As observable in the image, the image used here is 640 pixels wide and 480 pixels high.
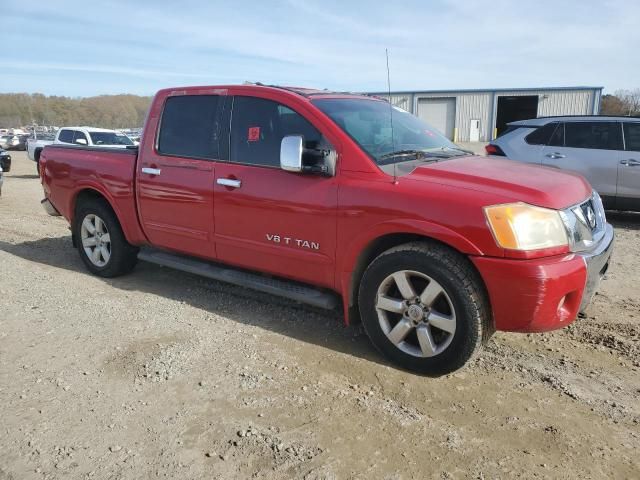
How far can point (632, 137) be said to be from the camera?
7953 millimetres

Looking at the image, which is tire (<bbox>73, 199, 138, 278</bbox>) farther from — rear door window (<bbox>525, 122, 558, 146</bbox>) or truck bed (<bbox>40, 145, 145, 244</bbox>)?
rear door window (<bbox>525, 122, 558, 146</bbox>)

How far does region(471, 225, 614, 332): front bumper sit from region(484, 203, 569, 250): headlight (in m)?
0.09

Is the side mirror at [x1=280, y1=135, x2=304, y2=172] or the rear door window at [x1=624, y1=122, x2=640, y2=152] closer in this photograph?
the side mirror at [x1=280, y1=135, x2=304, y2=172]

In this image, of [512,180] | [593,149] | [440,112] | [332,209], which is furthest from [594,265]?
[440,112]

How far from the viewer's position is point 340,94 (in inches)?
177

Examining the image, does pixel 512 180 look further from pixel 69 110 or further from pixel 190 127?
pixel 69 110

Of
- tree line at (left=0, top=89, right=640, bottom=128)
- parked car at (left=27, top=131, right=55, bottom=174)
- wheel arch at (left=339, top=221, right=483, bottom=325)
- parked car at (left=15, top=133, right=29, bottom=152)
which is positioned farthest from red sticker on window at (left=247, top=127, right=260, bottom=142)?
tree line at (left=0, top=89, right=640, bottom=128)

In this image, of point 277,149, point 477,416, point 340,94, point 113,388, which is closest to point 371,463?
point 477,416

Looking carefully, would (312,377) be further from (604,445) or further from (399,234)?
(604,445)

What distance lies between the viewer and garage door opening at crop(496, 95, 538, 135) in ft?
143

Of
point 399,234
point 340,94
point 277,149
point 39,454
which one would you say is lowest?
point 39,454

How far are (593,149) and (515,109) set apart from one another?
41.2m

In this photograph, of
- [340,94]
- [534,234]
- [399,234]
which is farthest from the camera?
[340,94]

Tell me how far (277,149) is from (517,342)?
231cm
